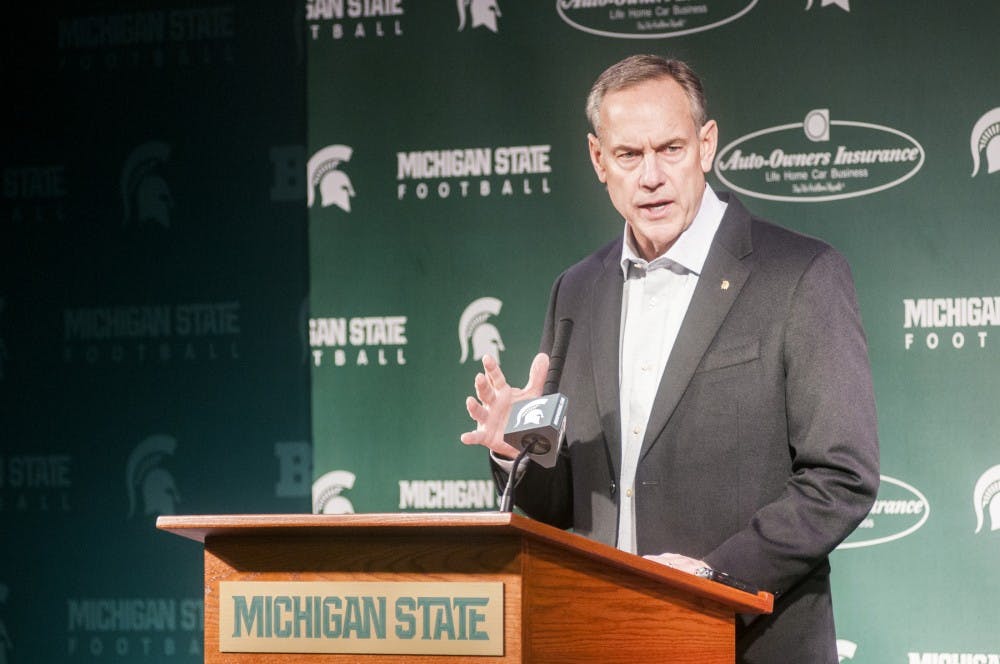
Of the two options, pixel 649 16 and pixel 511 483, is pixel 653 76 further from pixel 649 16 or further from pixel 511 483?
pixel 649 16

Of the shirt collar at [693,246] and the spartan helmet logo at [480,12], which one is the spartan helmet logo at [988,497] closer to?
the shirt collar at [693,246]

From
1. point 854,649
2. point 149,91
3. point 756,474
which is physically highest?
point 149,91

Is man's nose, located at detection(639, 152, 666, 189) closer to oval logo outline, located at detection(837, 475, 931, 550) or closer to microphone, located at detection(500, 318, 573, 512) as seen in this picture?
microphone, located at detection(500, 318, 573, 512)

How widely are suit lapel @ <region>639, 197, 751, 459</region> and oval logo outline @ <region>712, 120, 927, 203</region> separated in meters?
1.28

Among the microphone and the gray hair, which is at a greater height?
the gray hair

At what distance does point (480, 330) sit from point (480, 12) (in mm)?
1083

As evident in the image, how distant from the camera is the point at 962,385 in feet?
11.6

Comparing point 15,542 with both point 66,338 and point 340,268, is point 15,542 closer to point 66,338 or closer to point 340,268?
point 66,338

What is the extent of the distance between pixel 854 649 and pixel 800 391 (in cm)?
162

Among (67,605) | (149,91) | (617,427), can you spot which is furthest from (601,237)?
(67,605)

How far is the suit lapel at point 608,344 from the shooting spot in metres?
2.47

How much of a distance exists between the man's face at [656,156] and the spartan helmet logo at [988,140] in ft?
4.55

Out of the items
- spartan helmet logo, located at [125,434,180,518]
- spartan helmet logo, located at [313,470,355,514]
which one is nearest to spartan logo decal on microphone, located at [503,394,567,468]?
spartan helmet logo, located at [313,470,355,514]

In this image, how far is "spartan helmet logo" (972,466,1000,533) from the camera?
3.50 meters
